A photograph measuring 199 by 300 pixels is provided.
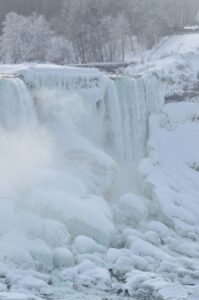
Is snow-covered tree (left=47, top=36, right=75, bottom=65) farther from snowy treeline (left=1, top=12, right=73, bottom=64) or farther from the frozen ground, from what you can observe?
the frozen ground

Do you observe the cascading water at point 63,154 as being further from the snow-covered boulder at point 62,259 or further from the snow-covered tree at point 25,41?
the snow-covered tree at point 25,41

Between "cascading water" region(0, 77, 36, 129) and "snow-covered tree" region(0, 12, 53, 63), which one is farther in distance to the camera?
"snow-covered tree" region(0, 12, 53, 63)

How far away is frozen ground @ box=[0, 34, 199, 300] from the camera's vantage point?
49.0ft

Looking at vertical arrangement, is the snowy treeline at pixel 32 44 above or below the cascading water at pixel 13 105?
above

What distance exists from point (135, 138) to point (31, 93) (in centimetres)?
649

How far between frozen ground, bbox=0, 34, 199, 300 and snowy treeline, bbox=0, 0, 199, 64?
16.5 meters

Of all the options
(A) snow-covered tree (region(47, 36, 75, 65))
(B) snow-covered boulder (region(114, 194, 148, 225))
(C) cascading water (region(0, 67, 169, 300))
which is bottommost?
(B) snow-covered boulder (region(114, 194, 148, 225))

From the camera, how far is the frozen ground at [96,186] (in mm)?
14945

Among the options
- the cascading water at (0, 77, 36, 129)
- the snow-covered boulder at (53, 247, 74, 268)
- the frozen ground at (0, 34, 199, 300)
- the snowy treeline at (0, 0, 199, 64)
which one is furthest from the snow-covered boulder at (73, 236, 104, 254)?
the snowy treeline at (0, 0, 199, 64)

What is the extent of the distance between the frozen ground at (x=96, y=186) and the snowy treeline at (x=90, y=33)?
648 inches

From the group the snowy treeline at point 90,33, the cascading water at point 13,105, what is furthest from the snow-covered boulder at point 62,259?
the snowy treeline at point 90,33

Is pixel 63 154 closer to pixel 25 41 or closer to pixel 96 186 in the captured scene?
pixel 96 186

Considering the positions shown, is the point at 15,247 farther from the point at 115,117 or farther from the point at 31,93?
the point at 115,117

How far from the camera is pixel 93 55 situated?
48281mm
